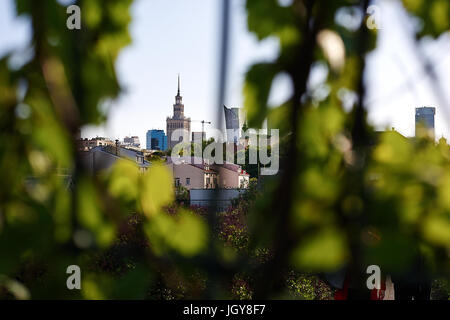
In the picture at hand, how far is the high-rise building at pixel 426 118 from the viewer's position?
649 mm

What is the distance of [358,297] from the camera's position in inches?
19.2

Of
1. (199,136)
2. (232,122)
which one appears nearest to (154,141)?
(199,136)

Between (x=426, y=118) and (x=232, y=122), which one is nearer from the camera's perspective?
(x=232, y=122)

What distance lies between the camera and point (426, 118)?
0.66 metres

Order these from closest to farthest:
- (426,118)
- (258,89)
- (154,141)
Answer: (258,89) < (426,118) < (154,141)

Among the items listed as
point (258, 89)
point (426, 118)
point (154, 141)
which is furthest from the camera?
point (154, 141)

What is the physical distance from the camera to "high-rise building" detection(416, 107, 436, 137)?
649 millimetres

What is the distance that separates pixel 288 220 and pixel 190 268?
0.49ft

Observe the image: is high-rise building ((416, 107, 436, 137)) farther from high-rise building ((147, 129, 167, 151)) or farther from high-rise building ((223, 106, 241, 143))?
high-rise building ((147, 129, 167, 151))

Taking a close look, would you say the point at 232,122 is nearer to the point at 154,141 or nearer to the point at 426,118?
the point at 426,118

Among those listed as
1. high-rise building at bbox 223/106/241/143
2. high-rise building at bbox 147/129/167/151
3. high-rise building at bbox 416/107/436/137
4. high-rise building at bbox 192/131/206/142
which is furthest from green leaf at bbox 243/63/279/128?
high-rise building at bbox 147/129/167/151

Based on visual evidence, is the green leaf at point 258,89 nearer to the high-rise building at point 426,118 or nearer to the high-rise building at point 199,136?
the high-rise building at point 199,136

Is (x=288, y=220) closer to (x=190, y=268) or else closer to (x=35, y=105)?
(x=190, y=268)
